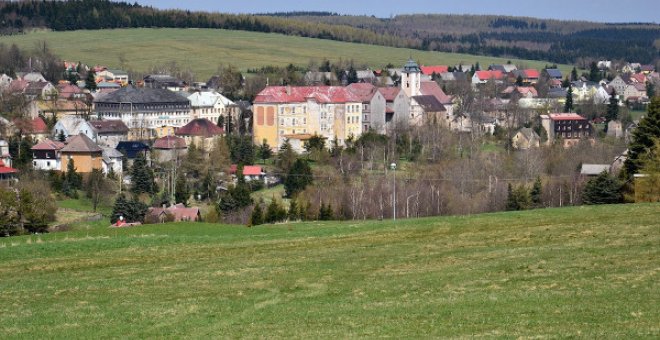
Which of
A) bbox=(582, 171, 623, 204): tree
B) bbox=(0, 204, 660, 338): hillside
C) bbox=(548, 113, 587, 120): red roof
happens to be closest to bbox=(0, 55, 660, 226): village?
bbox=(548, 113, 587, 120): red roof

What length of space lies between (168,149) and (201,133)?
6.76 metres

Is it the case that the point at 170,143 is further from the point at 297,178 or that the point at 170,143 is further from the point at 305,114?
the point at 297,178

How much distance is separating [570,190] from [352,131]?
33.5 metres

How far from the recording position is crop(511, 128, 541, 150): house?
86.7 metres

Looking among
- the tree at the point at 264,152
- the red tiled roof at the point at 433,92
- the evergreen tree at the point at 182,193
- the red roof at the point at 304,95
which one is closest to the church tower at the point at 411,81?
the red tiled roof at the point at 433,92

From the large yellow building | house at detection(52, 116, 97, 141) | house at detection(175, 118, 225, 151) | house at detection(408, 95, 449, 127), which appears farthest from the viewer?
house at detection(408, 95, 449, 127)

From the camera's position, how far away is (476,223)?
28.5 meters

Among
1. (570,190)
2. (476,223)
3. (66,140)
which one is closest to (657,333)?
(476,223)

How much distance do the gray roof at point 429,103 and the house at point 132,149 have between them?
28.0 meters

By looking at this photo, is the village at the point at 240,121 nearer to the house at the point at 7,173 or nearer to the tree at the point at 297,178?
the house at the point at 7,173

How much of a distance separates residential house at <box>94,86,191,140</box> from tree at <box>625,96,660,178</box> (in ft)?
161

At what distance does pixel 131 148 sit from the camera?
76312 millimetres

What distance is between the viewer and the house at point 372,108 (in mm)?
89250

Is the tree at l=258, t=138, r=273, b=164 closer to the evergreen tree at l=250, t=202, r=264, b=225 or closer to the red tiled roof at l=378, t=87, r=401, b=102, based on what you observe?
the red tiled roof at l=378, t=87, r=401, b=102
